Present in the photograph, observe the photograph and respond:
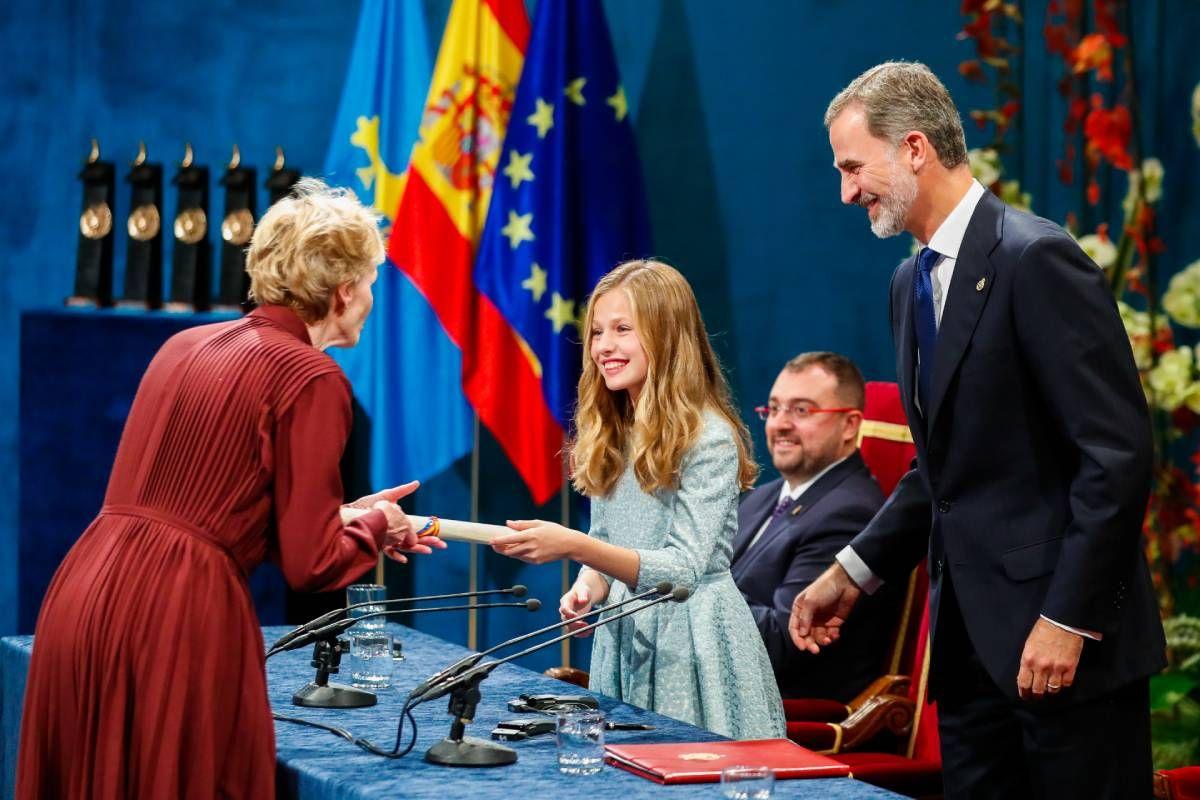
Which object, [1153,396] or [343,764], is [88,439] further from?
[1153,396]

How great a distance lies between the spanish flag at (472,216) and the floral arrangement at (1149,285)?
156 centimetres

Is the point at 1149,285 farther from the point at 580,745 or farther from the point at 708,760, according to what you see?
the point at 580,745

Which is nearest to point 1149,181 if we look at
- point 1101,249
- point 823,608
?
point 1101,249

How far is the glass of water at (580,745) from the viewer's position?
2404 millimetres

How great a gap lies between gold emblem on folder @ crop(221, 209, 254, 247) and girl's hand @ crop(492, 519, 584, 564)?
99.0 inches

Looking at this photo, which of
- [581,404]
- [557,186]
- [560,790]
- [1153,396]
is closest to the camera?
[560,790]

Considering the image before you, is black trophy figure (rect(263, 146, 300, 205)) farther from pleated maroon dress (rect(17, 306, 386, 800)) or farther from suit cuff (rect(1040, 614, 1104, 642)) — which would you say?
suit cuff (rect(1040, 614, 1104, 642))

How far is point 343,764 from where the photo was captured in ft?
8.00

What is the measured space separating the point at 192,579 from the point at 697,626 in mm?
1164

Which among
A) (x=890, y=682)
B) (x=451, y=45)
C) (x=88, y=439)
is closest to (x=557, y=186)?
(x=451, y=45)

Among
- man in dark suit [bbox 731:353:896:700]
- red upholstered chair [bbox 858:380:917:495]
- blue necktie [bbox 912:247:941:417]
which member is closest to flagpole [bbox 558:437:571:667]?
man in dark suit [bbox 731:353:896:700]

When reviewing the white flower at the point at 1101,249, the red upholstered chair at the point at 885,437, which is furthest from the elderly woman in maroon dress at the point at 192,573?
the white flower at the point at 1101,249

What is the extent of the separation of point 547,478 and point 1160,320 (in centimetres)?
207

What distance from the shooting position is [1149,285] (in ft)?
17.2
